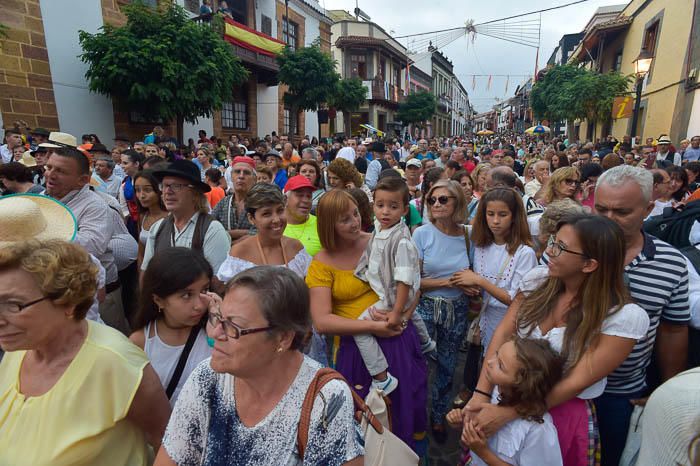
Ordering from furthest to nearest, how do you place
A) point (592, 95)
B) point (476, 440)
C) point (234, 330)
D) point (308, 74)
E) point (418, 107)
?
point (418, 107) < point (308, 74) < point (592, 95) < point (476, 440) < point (234, 330)

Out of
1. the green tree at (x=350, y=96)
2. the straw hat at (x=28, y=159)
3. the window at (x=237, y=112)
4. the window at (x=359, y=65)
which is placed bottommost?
the straw hat at (x=28, y=159)

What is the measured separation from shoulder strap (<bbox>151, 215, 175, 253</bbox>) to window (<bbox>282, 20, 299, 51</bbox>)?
62.6 feet

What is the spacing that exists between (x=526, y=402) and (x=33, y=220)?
9.07 feet

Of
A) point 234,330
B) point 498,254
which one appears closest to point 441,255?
point 498,254

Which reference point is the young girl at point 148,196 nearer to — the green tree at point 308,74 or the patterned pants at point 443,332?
the patterned pants at point 443,332

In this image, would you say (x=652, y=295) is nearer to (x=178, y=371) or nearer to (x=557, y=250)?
(x=557, y=250)

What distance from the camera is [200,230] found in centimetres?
299

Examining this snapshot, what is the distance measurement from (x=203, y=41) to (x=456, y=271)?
406 inches

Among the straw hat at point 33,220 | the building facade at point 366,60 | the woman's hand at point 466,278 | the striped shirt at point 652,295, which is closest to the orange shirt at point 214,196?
the straw hat at point 33,220

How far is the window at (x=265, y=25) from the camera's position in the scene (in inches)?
725

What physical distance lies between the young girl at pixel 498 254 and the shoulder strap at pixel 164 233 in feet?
7.38

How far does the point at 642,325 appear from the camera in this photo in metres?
1.65

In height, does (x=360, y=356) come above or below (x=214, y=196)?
below

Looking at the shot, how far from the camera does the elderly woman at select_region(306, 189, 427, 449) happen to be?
2410 mm
